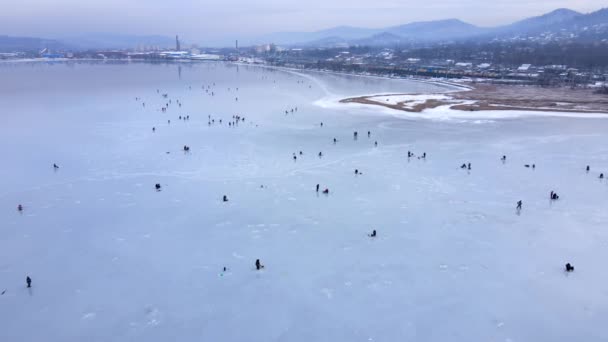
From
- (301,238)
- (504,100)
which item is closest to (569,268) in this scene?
(301,238)

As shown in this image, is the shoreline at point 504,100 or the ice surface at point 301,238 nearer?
the ice surface at point 301,238

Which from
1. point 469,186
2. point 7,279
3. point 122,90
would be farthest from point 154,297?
point 122,90

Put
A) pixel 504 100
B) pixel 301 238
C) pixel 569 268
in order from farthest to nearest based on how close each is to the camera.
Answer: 1. pixel 504 100
2. pixel 301 238
3. pixel 569 268

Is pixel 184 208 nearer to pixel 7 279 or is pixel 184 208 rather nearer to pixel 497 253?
pixel 7 279

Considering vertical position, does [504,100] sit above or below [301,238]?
above

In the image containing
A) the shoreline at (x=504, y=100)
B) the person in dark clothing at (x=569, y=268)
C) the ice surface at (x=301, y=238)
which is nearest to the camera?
the ice surface at (x=301, y=238)

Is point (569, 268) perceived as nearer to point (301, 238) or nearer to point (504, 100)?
point (301, 238)

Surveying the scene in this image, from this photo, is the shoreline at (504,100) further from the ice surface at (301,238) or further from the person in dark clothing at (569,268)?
the person in dark clothing at (569,268)

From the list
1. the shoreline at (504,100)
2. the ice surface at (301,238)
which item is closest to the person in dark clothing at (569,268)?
the ice surface at (301,238)

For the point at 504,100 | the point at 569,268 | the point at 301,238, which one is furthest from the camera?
the point at 504,100

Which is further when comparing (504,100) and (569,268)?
(504,100)
